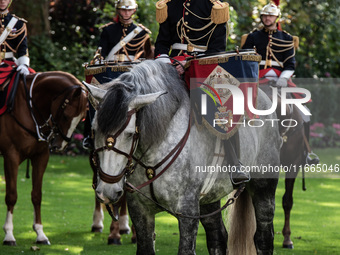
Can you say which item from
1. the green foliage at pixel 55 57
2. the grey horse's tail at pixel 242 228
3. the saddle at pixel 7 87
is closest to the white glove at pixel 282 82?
the grey horse's tail at pixel 242 228

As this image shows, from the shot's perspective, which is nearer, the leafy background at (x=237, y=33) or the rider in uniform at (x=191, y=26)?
the rider in uniform at (x=191, y=26)

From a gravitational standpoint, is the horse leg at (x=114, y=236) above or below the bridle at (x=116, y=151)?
below

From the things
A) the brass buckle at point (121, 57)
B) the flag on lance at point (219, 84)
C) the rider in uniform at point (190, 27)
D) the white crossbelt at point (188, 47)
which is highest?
the rider in uniform at point (190, 27)

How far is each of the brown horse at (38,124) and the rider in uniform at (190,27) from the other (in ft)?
8.74

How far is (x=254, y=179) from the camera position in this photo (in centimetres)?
626

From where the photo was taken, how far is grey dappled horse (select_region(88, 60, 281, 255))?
4.53 meters

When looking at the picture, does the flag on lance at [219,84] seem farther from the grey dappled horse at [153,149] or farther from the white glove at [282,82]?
the white glove at [282,82]

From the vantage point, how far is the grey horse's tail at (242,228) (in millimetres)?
6543

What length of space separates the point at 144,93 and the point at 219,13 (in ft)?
3.92

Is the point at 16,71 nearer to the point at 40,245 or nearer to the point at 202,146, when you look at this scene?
the point at 40,245

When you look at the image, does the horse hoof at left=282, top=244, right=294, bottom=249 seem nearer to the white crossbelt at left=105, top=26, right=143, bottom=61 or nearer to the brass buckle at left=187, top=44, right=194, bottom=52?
the white crossbelt at left=105, top=26, right=143, bottom=61

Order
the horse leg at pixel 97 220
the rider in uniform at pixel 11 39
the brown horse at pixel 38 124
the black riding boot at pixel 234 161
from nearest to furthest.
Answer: the black riding boot at pixel 234 161
the brown horse at pixel 38 124
the rider in uniform at pixel 11 39
the horse leg at pixel 97 220

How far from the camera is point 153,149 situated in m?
4.93

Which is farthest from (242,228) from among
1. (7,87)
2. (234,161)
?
(7,87)
